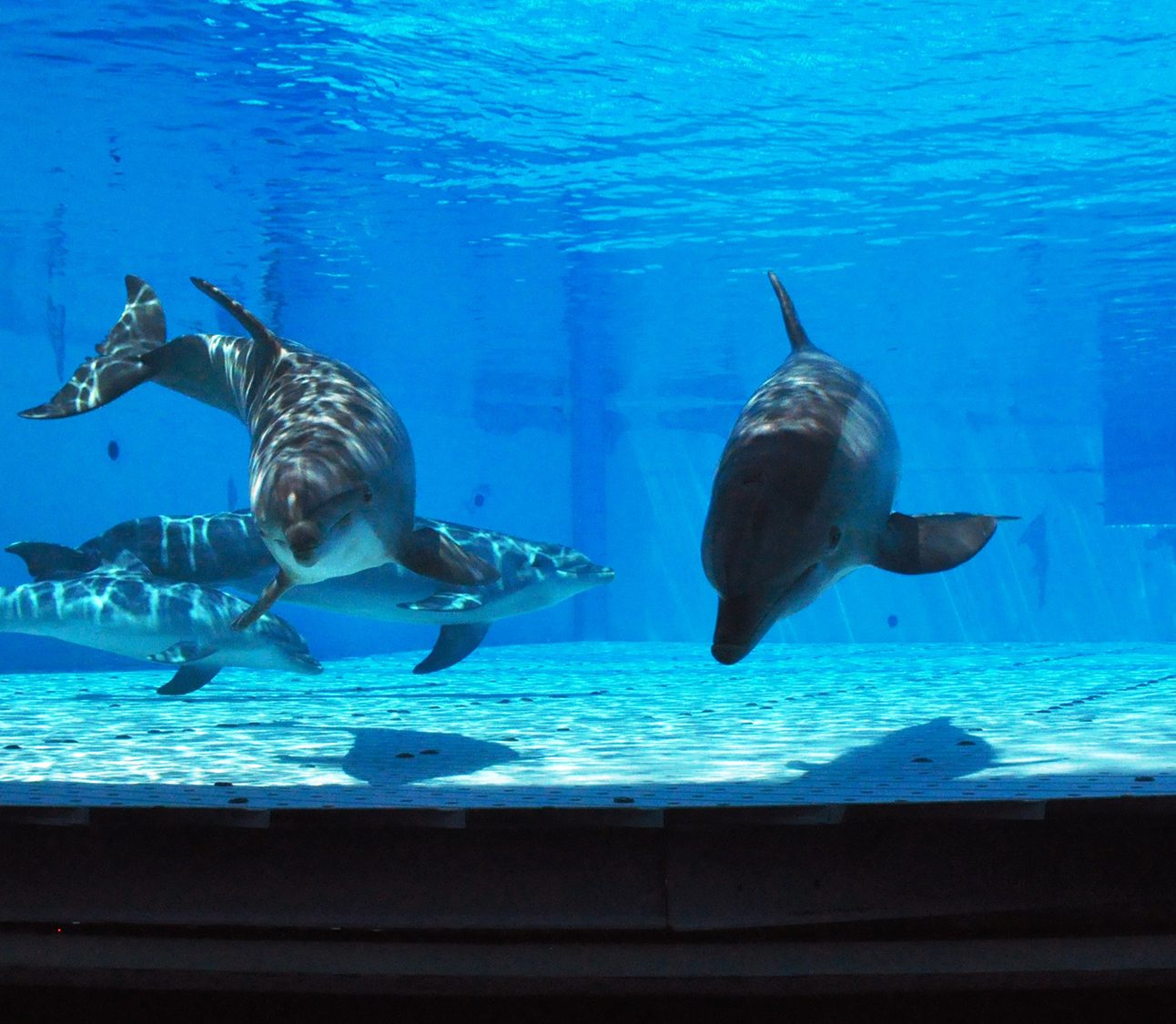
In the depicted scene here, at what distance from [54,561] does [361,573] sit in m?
4.20

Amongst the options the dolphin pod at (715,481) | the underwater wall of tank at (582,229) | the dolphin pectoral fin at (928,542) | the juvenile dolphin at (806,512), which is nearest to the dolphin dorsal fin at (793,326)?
the dolphin pod at (715,481)

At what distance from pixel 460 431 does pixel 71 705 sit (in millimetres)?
27035

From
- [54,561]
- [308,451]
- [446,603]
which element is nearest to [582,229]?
[446,603]

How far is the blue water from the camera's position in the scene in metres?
16.4

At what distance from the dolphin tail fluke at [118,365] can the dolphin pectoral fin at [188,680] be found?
405cm

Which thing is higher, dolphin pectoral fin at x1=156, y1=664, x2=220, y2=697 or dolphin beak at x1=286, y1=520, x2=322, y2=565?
dolphin beak at x1=286, y1=520, x2=322, y2=565

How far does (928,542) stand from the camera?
588cm

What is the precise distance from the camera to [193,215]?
79.8ft

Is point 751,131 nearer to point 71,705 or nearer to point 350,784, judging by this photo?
point 71,705

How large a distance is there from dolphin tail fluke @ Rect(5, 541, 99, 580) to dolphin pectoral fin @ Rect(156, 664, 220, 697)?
2245mm

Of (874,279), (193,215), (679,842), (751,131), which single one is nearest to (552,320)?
(874,279)

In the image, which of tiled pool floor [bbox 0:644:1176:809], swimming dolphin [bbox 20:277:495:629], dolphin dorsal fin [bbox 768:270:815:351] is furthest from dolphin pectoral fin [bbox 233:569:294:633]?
dolphin dorsal fin [bbox 768:270:815:351]

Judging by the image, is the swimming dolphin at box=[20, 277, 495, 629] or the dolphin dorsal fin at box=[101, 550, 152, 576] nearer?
the swimming dolphin at box=[20, 277, 495, 629]

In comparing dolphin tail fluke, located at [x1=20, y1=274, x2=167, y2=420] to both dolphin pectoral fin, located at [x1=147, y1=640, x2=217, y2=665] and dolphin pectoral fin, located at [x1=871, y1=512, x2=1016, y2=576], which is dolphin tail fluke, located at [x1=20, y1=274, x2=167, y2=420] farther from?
dolphin pectoral fin, located at [x1=871, y1=512, x2=1016, y2=576]
